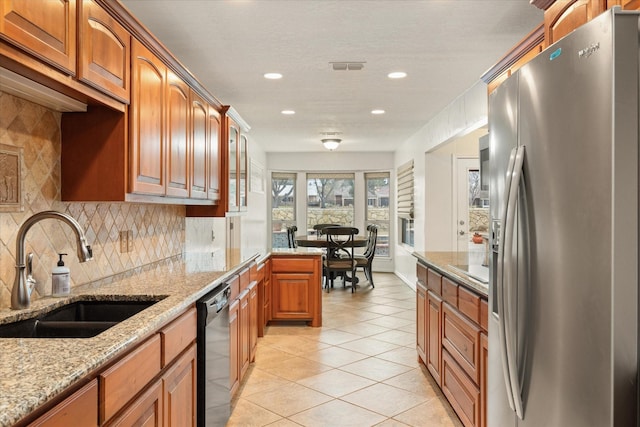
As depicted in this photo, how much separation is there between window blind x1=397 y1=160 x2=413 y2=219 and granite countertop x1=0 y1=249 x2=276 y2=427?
534 cm

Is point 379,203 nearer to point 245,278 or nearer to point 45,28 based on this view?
point 245,278

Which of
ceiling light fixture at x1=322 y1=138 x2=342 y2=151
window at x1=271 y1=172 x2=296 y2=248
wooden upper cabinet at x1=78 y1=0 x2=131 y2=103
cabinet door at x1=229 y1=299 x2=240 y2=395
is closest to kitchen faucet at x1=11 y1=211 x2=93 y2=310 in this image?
wooden upper cabinet at x1=78 y1=0 x2=131 y2=103

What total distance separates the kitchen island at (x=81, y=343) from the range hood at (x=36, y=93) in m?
0.80

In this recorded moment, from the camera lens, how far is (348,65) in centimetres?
364

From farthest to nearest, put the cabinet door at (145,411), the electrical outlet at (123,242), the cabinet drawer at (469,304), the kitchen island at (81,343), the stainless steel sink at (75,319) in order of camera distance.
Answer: the electrical outlet at (123,242), the cabinet drawer at (469,304), the stainless steel sink at (75,319), the cabinet door at (145,411), the kitchen island at (81,343)

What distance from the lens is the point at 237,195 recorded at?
171 inches

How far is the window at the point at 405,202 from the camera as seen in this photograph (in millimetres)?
7660

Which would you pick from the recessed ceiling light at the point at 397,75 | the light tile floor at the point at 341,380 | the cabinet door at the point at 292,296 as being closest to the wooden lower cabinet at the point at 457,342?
the light tile floor at the point at 341,380

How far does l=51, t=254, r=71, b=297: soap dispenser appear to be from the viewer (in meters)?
1.97

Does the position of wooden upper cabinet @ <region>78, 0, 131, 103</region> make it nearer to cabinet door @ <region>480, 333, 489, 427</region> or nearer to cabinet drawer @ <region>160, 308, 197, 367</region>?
cabinet drawer @ <region>160, 308, 197, 367</region>

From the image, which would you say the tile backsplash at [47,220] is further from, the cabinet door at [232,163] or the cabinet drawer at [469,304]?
the cabinet drawer at [469,304]

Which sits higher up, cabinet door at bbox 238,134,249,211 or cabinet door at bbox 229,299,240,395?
cabinet door at bbox 238,134,249,211

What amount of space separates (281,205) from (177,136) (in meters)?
6.74

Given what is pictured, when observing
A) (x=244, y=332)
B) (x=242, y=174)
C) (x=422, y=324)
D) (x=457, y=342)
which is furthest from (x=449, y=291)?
(x=242, y=174)
